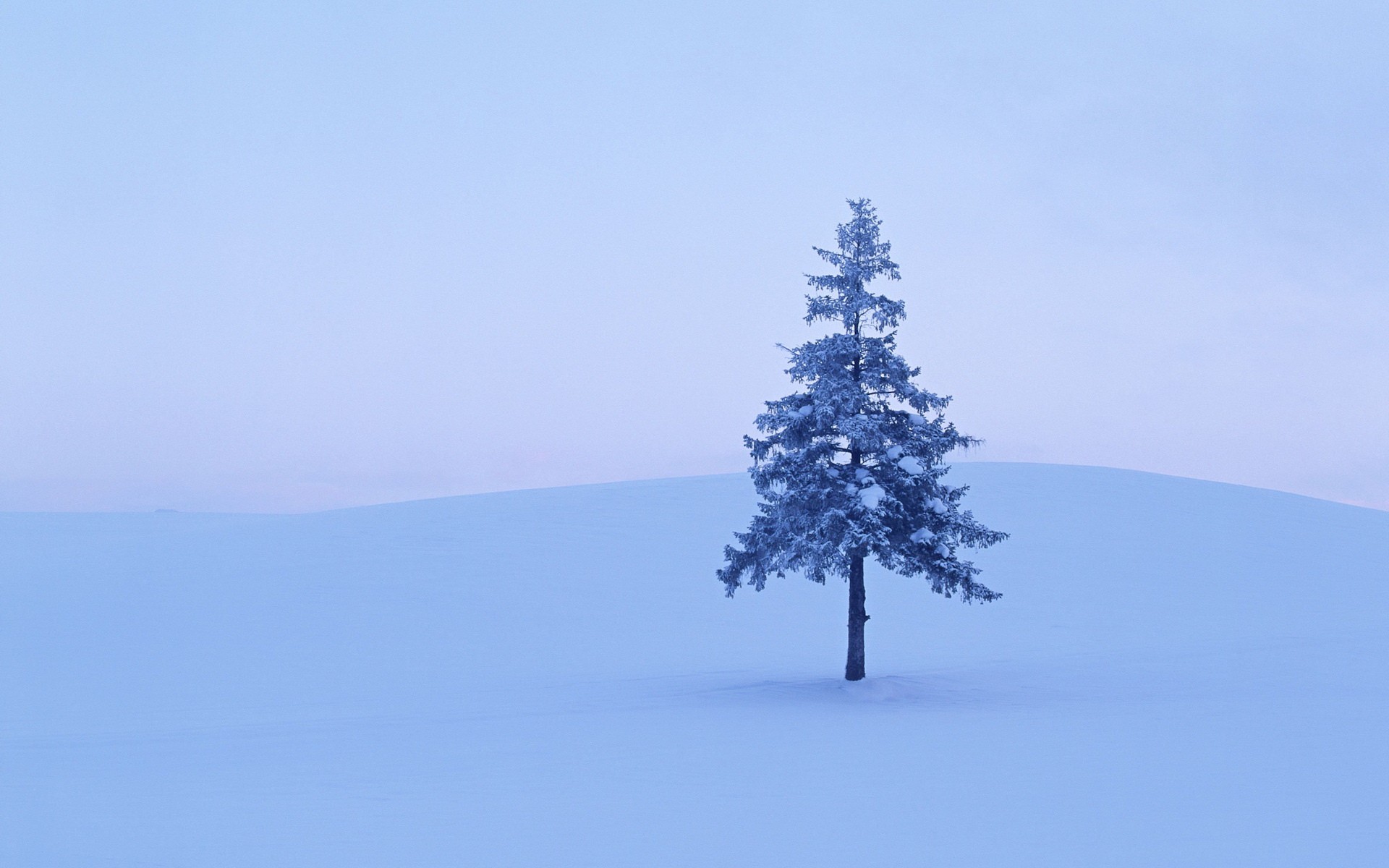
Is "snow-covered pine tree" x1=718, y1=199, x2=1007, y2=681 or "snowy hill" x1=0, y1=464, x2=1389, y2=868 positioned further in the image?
"snow-covered pine tree" x1=718, y1=199, x2=1007, y2=681

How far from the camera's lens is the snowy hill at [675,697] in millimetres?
9930

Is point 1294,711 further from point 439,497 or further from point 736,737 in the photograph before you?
point 439,497

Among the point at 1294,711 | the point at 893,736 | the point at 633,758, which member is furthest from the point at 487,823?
the point at 1294,711

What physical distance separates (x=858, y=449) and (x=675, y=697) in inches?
236

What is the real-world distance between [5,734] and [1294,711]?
2131cm

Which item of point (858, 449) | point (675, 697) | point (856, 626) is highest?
point (858, 449)

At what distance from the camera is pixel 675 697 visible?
747 inches

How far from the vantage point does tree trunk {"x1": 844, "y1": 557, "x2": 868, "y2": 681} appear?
19.8 metres

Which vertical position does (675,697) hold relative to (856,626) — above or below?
below

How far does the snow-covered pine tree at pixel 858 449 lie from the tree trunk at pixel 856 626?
5 centimetres

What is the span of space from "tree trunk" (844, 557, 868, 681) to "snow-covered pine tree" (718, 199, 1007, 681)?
0.05 m

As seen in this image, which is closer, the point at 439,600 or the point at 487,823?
the point at 487,823

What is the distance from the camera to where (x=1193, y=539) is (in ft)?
131

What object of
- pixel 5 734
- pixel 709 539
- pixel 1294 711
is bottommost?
pixel 5 734
